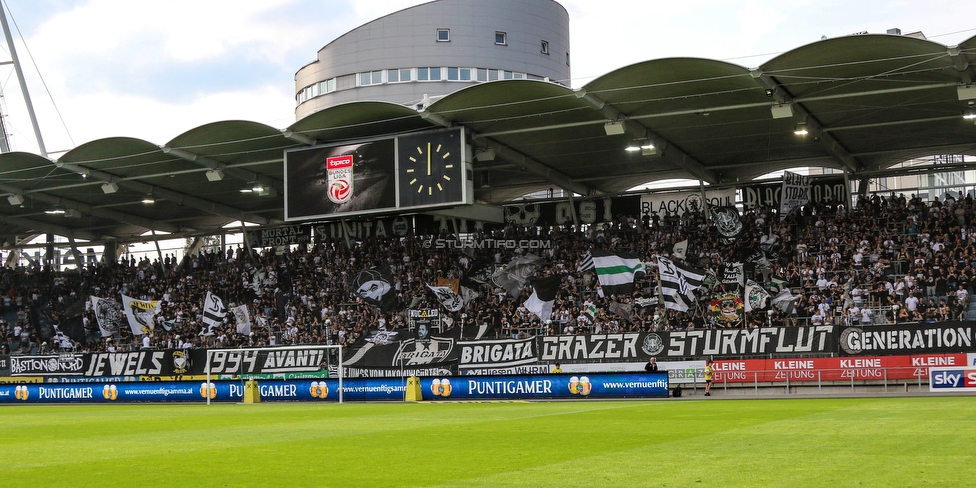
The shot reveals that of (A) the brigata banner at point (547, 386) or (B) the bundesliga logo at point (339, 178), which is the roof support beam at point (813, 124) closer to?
(A) the brigata banner at point (547, 386)

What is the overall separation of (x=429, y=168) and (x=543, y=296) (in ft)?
24.8

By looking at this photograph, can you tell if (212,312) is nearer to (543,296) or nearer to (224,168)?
(224,168)

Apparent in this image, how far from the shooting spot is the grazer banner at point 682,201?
1699 inches

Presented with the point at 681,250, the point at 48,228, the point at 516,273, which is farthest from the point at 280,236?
the point at 681,250

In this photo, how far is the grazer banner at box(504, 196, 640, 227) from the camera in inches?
1779

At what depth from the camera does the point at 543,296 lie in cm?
3906

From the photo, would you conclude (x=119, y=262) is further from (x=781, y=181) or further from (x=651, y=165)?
(x=781, y=181)

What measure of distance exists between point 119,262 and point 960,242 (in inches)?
1791

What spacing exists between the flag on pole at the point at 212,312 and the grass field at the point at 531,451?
2406 cm

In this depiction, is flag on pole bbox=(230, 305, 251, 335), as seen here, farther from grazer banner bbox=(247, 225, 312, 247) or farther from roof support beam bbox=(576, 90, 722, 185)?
roof support beam bbox=(576, 90, 722, 185)

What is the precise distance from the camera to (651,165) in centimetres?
4272

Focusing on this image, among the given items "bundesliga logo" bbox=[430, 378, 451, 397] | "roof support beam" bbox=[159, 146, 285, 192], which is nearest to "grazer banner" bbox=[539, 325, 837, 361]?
"bundesliga logo" bbox=[430, 378, 451, 397]

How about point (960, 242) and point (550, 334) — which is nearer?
point (960, 242)

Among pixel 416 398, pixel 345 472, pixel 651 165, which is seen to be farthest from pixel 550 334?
pixel 345 472
